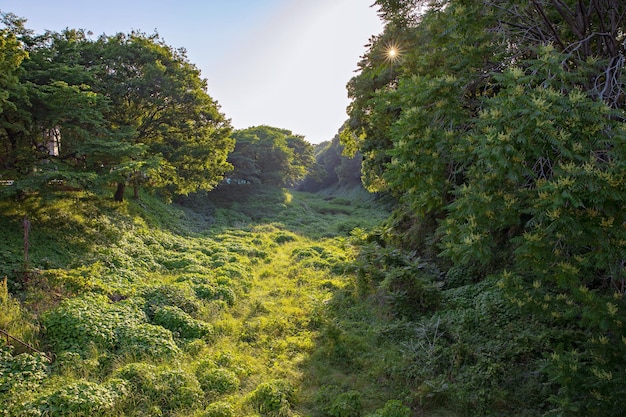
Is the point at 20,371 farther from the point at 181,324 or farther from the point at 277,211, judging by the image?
the point at 277,211

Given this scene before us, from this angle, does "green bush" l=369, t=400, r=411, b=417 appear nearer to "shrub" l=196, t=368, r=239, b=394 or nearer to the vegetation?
the vegetation

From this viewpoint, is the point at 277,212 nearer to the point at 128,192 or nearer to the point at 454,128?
the point at 128,192

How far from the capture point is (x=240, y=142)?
118ft

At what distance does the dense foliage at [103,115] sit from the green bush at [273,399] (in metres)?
8.32

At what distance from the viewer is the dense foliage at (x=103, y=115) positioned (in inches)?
405

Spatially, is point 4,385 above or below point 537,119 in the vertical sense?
below

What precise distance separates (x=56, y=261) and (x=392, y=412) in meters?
9.18

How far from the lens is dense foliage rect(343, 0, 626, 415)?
3828mm

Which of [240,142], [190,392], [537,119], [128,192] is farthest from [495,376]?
[240,142]

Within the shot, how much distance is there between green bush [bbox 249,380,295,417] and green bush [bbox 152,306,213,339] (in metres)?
2.54

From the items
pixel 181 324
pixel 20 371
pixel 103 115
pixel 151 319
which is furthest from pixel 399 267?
pixel 103 115

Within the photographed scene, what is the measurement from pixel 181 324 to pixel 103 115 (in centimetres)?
1112

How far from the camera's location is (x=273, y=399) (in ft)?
18.8

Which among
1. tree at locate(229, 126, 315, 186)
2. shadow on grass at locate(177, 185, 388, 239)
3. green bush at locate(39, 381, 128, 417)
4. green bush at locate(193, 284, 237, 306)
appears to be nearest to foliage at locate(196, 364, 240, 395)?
green bush at locate(39, 381, 128, 417)
